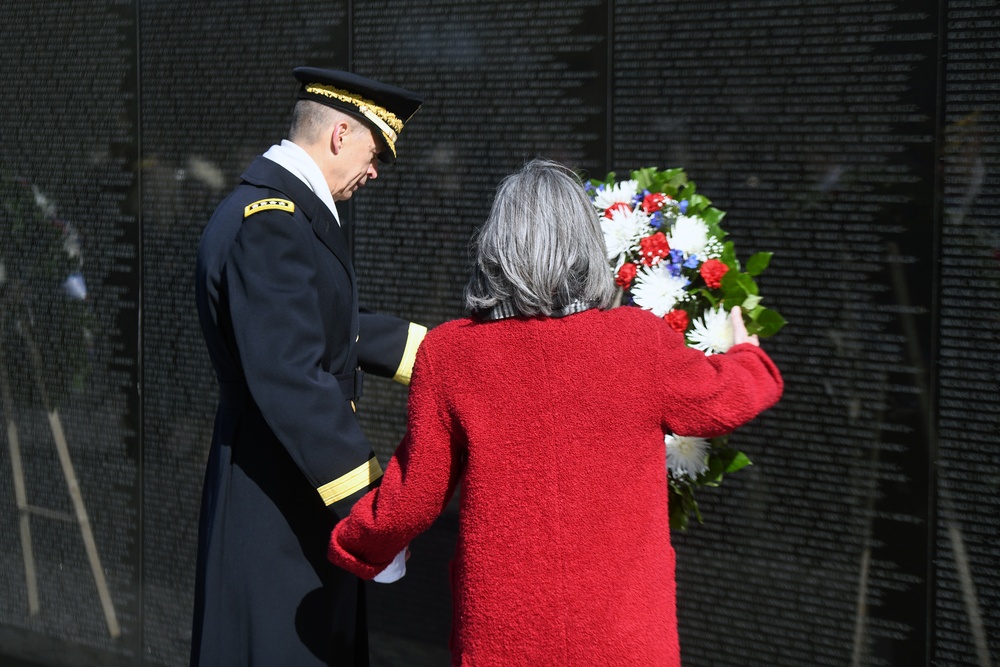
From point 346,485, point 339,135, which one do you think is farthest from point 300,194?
point 346,485

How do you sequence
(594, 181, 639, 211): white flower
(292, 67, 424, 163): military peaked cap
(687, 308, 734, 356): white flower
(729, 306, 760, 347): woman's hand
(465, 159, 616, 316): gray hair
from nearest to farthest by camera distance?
1. (465, 159, 616, 316): gray hair
2. (729, 306, 760, 347): woman's hand
3. (687, 308, 734, 356): white flower
4. (594, 181, 639, 211): white flower
5. (292, 67, 424, 163): military peaked cap

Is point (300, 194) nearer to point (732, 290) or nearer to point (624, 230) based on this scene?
point (624, 230)

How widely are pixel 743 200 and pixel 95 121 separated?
3.00 metres

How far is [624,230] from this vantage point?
2807mm

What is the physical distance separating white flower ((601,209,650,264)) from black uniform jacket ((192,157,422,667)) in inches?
28.4

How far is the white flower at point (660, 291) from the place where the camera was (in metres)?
2.73

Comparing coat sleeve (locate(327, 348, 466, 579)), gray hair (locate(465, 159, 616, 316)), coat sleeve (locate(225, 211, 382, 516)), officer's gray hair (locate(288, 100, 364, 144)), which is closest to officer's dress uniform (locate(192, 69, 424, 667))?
coat sleeve (locate(225, 211, 382, 516))

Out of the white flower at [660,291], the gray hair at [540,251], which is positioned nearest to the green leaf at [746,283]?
the white flower at [660,291]

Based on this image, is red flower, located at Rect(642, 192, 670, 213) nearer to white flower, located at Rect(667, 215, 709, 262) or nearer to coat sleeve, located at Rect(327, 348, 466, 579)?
white flower, located at Rect(667, 215, 709, 262)

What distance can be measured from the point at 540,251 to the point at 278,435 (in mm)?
893

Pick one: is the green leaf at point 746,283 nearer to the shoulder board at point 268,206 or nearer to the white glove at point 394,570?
the white glove at point 394,570

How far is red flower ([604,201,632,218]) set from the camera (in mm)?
2846

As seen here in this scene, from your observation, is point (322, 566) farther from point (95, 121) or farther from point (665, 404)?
point (95, 121)

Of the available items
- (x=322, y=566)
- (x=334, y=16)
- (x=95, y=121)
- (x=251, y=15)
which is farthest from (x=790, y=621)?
(x=95, y=121)
